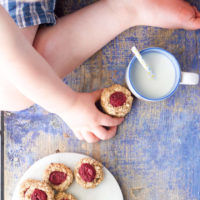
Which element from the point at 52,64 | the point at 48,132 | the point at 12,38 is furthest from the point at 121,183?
the point at 12,38

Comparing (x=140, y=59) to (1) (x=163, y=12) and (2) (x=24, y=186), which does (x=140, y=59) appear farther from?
(2) (x=24, y=186)

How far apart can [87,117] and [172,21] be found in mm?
352

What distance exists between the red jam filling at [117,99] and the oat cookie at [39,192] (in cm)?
27

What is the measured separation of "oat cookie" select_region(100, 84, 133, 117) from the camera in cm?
75

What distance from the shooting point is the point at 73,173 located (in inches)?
30.6

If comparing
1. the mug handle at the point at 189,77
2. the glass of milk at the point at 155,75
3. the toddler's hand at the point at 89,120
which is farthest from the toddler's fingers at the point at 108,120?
the mug handle at the point at 189,77

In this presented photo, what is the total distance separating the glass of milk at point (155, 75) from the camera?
71 centimetres

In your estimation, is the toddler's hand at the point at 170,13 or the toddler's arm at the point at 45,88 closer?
the toddler's arm at the point at 45,88

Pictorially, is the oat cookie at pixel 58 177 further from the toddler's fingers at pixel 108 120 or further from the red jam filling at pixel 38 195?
the toddler's fingers at pixel 108 120

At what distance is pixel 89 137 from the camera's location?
0.79m

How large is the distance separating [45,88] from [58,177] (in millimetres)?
256

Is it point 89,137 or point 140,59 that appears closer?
point 140,59

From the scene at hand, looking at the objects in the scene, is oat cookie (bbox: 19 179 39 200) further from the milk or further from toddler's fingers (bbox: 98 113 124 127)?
the milk

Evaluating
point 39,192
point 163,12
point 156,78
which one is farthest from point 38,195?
point 163,12
